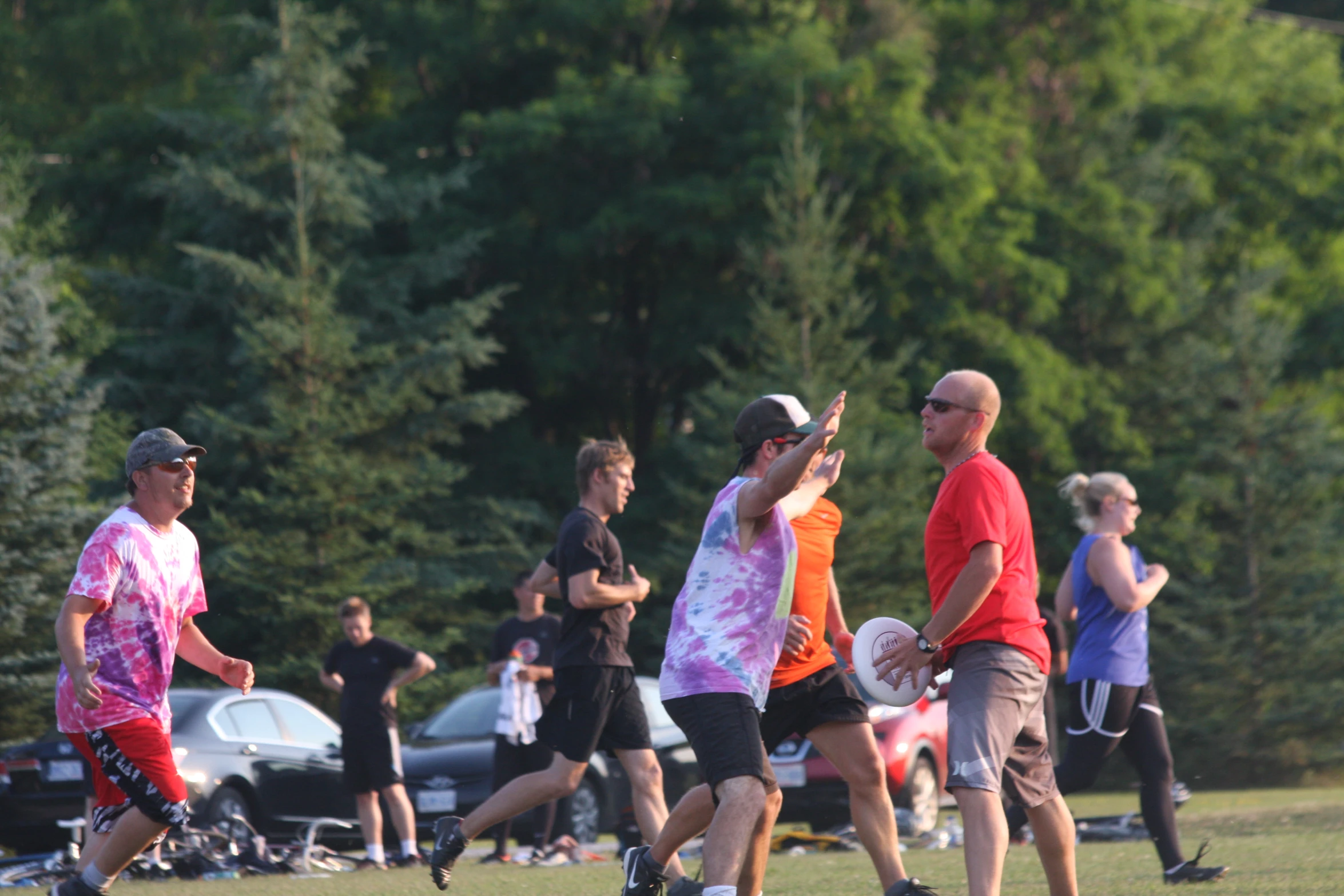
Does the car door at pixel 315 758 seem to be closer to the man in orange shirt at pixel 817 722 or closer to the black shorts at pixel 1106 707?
the black shorts at pixel 1106 707

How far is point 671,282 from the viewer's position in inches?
1171

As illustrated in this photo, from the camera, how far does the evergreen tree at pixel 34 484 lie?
1825cm

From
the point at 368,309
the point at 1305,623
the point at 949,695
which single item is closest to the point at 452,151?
the point at 368,309

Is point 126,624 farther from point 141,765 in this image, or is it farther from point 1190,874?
point 1190,874

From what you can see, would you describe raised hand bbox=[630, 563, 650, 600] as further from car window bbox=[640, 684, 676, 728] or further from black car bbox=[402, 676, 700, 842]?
car window bbox=[640, 684, 676, 728]

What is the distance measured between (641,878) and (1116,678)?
3.28 meters

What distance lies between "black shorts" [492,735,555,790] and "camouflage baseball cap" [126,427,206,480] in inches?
215

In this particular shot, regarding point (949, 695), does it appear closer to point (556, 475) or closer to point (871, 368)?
point (871, 368)

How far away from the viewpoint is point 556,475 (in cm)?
2878

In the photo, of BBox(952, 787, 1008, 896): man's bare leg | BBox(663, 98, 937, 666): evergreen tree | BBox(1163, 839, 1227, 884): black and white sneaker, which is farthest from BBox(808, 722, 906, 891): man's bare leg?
BBox(663, 98, 937, 666): evergreen tree

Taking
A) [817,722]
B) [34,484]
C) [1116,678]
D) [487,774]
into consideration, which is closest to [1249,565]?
[487,774]

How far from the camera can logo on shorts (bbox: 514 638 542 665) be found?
1237 cm

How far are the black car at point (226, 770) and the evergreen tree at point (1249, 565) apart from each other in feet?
52.4

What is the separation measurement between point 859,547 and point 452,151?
10522 millimetres
